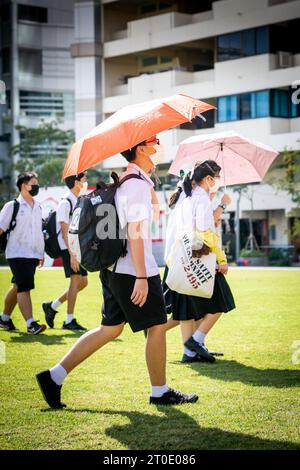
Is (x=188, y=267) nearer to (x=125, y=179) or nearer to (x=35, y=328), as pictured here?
(x=125, y=179)

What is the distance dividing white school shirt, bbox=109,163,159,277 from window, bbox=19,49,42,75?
73311mm

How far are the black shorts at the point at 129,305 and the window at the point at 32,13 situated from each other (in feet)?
238

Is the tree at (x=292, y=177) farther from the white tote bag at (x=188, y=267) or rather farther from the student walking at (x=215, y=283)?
the white tote bag at (x=188, y=267)

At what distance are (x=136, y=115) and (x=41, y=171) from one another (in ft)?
176

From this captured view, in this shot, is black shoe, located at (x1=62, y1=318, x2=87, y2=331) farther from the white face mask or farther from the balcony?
the balcony

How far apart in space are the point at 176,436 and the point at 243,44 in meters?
45.5

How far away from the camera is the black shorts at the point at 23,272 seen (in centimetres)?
1135

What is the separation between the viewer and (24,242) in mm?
11609

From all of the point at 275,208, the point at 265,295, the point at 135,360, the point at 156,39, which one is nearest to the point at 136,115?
the point at 135,360

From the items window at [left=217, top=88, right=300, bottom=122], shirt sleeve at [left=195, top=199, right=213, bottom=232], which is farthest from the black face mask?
window at [left=217, top=88, right=300, bottom=122]

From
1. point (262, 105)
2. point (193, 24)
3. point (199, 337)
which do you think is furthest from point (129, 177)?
point (193, 24)

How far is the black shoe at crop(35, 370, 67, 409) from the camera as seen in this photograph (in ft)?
21.9

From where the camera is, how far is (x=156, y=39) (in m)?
53.8

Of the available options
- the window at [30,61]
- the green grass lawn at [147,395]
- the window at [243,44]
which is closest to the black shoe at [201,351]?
the green grass lawn at [147,395]
